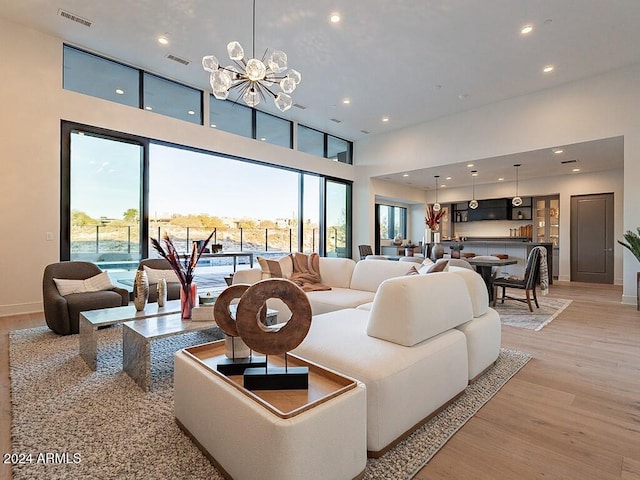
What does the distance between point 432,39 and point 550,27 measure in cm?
151

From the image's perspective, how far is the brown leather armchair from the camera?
3.57 m

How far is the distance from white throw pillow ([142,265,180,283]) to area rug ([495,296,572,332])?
15.3ft

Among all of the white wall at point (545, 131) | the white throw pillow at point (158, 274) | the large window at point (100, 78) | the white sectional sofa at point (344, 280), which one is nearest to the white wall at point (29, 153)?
the large window at point (100, 78)

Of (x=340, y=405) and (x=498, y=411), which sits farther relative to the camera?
(x=498, y=411)

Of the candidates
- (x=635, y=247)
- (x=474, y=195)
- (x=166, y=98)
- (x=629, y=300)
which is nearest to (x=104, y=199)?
(x=166, y=98)

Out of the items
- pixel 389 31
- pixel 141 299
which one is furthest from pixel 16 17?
pixel 389 31

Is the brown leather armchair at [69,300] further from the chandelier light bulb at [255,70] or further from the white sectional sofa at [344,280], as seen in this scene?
the chandelier light bulb at [255,70]

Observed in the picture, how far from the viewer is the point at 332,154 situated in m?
9.06

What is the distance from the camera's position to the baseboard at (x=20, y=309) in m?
4.41

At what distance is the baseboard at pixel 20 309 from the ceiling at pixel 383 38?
3.85m

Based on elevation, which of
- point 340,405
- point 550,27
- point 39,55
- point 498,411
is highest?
point 550,27

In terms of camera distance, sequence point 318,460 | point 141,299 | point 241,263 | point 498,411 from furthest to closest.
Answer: point 241,263 → point 141,299 → point 498,411 → point 318,460

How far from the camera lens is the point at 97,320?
270 centimetres

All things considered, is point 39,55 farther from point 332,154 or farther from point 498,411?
point 498,411
